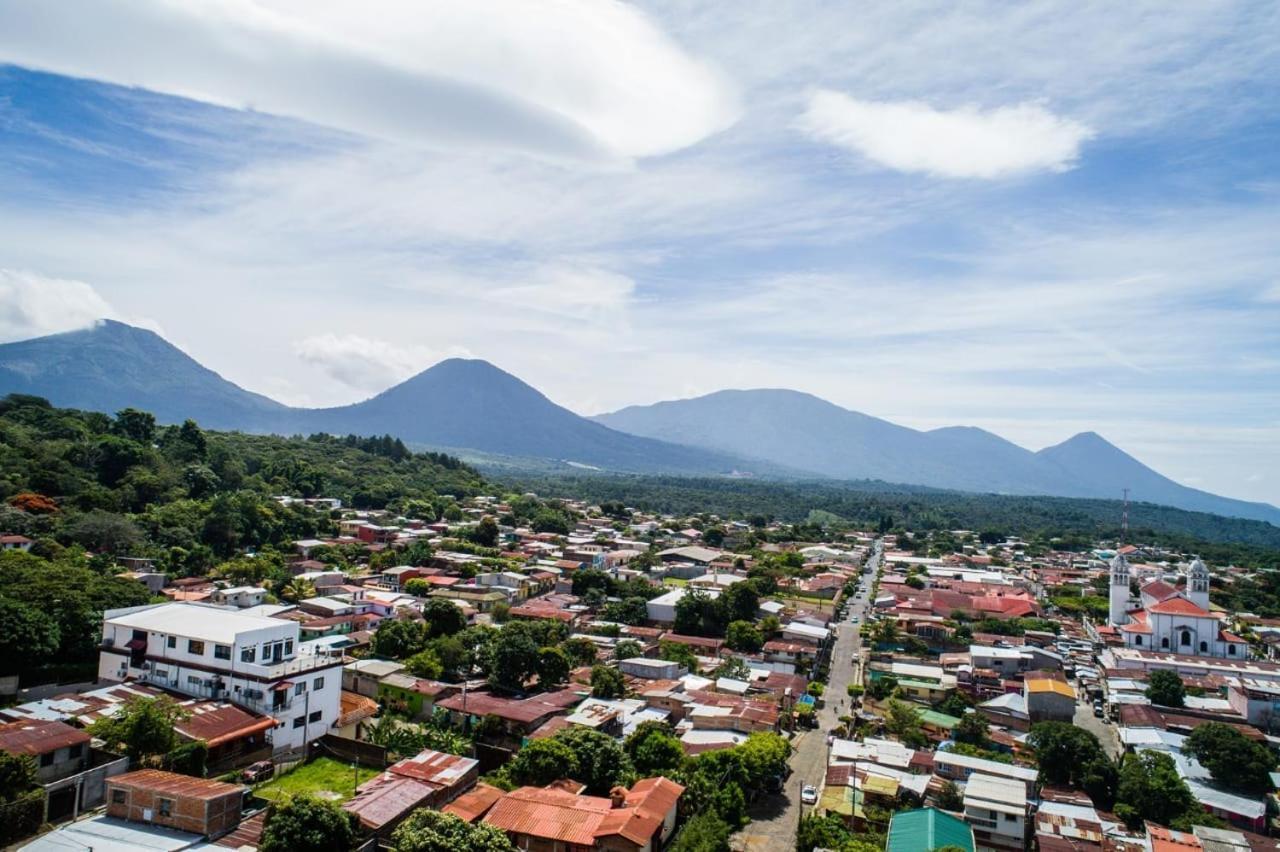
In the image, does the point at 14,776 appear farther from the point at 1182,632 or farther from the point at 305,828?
the point at 1182,632

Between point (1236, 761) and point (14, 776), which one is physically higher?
point (14, 776)

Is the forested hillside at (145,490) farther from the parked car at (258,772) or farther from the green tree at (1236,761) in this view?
the green tree at (1236,761)

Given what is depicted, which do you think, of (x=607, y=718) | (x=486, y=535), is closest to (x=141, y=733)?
(x=607, y=718)

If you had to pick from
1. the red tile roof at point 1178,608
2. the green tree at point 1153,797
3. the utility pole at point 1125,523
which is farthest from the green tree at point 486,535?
the utility pole at point 1125,523

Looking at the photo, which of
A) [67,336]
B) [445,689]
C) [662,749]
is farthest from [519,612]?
[67,336]

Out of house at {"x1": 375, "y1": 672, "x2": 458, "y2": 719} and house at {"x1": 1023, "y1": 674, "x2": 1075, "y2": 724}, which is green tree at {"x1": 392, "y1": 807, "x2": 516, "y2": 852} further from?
→ house at {"x1": 1023, "y1": 674, "x2": 1075, "y2": 724}

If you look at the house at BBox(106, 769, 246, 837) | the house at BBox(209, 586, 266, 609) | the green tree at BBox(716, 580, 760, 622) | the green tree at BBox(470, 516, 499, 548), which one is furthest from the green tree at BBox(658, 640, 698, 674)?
the green tree at BBox(470, 516, 499, 548)
